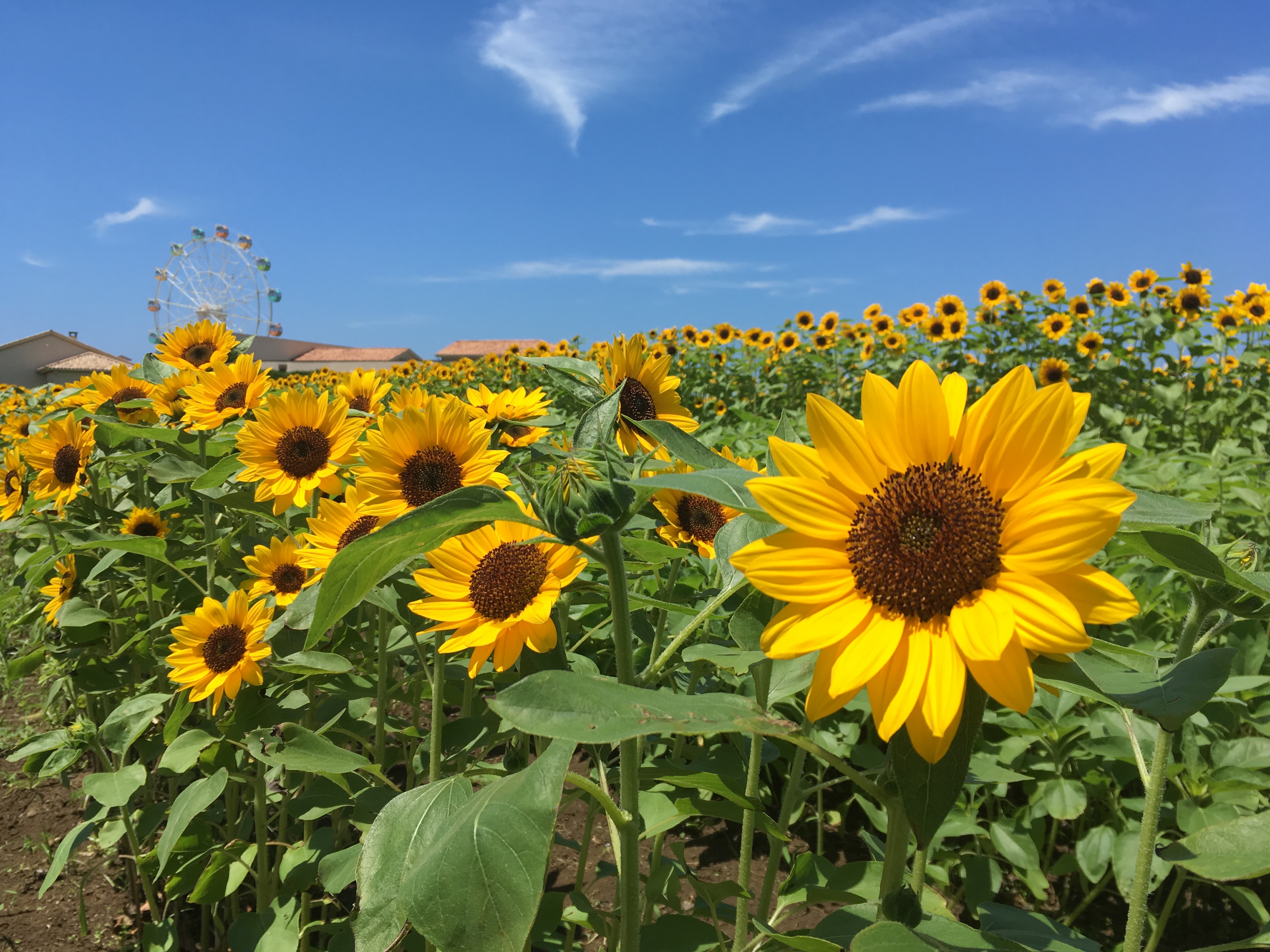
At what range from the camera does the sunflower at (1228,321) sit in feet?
24.6

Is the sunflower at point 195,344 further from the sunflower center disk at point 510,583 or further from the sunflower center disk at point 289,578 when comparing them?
the sunflower center disk at point 510,583

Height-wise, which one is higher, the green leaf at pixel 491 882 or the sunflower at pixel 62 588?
the green leaf at pixel 491 882

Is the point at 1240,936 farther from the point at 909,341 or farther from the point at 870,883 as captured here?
the point at 909,341

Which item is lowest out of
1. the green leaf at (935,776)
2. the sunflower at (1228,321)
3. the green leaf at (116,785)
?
the green leaf at (116,785)

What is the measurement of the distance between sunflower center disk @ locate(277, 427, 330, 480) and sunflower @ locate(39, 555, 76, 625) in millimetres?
1109

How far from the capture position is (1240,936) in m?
1.93

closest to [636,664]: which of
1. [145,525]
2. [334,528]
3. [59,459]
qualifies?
[334,528]

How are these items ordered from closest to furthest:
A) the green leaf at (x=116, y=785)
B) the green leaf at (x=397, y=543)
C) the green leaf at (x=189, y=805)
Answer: the green leaf at (x=397, y=543)
the green leaf at (x=189, y=805)
the green leaf at (x=116, y=785)

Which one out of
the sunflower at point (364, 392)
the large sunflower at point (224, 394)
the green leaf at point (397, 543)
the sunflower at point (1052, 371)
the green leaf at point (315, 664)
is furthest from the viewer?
the sunflower at point (1052, 371)

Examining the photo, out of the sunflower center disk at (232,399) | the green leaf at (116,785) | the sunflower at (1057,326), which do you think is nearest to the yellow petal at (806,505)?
the green leaf at (116,785)

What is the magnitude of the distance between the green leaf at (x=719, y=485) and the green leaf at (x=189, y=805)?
4.35 feet

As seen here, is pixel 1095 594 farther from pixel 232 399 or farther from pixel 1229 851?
pixel 232 399

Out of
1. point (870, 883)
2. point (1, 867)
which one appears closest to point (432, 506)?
point (870, 883)

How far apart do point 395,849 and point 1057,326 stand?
27.3ft
